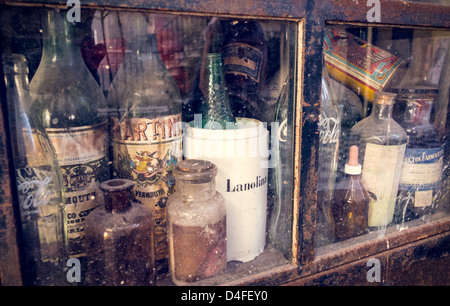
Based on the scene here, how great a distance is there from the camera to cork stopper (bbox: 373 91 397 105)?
74cm

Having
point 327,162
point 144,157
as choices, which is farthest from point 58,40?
point 327,162

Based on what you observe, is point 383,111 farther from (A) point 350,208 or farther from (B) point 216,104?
(B) point 216,104

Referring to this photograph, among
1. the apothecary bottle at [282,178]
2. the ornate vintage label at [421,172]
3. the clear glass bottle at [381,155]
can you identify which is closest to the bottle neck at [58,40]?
the apothecary bottle at [282,178]

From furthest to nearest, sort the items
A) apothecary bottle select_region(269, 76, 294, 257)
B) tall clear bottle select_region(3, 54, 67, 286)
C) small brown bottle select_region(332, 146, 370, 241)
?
small brown bottle select_region(332, 146, 370, 241) < apothecary bottle select_region(269, 76, 294, 257) < tall clear bottle select_region(3, 54, 67, 286)

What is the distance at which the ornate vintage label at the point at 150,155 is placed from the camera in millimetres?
589

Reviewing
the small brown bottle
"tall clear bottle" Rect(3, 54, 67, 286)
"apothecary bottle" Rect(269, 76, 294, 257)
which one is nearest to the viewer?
"tall clear bottle" Rect(3, 54, 67, 286)

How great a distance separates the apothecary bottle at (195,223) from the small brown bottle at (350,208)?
0.30 m

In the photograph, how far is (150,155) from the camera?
0.60 meters

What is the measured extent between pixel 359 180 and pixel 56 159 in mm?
595

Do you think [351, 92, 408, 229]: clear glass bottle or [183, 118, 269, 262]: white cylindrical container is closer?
[183, 118, 269, 262]: white cylindrical container

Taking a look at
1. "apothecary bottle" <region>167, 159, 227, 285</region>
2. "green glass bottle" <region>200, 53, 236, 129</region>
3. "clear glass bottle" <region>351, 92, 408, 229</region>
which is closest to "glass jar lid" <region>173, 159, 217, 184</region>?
"apothecary bottle" <region>167, 159, 227, 285</region>

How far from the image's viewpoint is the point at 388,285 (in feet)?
2.47

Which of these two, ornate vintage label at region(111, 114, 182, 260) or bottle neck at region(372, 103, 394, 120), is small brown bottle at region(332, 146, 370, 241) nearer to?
bottle neck at region(372, 103, 394, 120)

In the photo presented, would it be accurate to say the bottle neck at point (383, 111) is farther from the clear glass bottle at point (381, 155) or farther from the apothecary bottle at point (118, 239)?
the apothecary bottle at point (118, 239)
